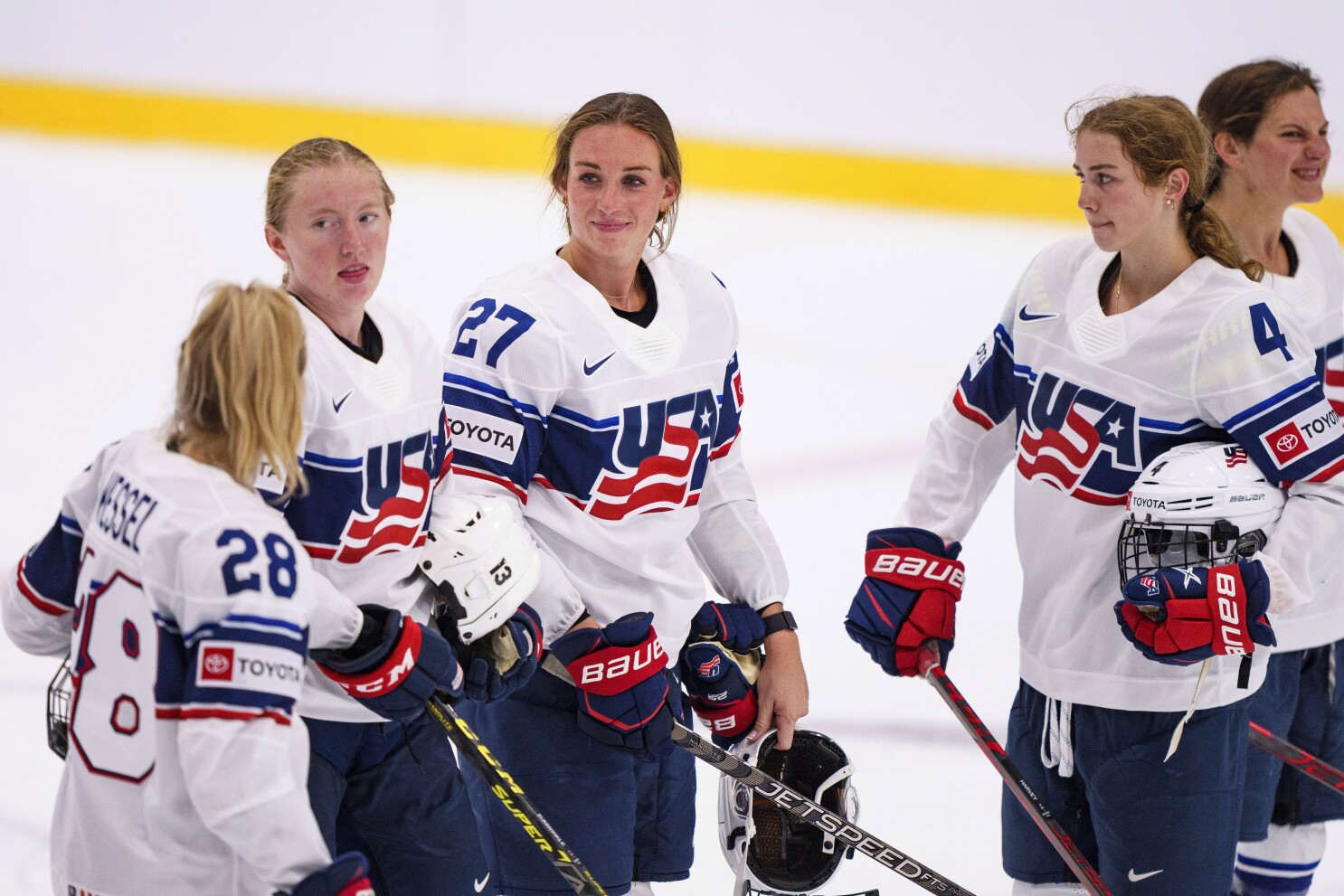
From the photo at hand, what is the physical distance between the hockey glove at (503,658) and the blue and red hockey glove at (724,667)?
1.07 feet

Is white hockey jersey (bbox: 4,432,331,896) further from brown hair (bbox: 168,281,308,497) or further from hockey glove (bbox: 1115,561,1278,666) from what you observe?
hockey glove (bbox: 1115,561,1278,666)

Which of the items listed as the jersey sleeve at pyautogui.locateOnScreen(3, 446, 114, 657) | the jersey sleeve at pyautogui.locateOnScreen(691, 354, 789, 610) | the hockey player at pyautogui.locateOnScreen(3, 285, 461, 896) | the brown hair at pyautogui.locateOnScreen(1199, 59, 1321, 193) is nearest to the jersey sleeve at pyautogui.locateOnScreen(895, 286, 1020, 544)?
the jersey sleeve at pyautogui.locateOnScreen(691, 354, 789, 610)

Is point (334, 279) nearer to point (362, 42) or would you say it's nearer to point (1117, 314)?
point (1117, 314)

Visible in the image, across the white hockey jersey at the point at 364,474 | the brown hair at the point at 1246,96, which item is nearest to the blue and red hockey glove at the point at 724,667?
the white hockey jersey at the point at 364,474

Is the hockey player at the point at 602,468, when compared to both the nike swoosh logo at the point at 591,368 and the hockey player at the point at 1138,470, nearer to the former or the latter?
the nike swoosh logo at the point at 591,368

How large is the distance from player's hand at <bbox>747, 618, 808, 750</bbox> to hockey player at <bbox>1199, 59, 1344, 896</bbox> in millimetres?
781

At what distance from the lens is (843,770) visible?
216 centimetres

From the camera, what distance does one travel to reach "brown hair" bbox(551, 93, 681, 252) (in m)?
2.00

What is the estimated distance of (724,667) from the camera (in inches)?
82.1

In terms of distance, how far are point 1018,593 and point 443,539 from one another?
7.29ft

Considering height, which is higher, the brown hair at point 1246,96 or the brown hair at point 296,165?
the brown hair at point 1246,96

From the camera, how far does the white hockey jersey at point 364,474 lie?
A: 168 centimetres

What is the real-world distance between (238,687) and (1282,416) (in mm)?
1290

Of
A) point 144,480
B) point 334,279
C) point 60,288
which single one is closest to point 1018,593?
point 334,279
